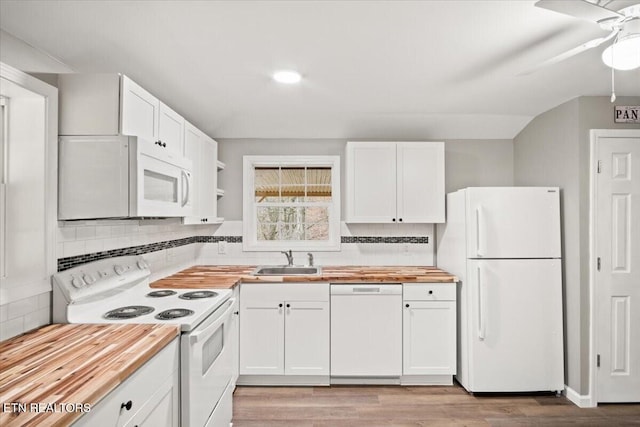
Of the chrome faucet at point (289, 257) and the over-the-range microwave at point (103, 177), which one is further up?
the over-the-range microwave at point (103, 177)

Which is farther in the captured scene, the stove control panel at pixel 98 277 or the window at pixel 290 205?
the window at pixel 290 205

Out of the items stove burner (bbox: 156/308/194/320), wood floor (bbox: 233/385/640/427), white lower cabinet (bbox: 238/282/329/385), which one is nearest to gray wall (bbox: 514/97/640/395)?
wood floor (bbox: 233/385/640/427)

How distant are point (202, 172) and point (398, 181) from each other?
1767 mm

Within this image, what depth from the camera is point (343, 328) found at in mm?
3158

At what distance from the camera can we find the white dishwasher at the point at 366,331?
124 inches

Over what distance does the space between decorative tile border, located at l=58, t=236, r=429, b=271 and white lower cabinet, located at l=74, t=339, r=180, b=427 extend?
787mm

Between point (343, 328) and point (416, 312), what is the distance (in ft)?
2.05

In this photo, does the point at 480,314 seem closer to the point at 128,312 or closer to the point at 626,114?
the point at 626,114

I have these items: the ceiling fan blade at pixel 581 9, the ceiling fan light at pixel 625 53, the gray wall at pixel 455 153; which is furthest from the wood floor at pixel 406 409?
the ceiling fan blade at pixel 581 9

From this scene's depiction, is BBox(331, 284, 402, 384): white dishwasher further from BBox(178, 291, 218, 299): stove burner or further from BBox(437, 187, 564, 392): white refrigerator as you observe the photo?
BBox(178, 291, 218, 299): stove burner

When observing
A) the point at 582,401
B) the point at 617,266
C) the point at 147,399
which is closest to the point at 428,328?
the point at 582,401

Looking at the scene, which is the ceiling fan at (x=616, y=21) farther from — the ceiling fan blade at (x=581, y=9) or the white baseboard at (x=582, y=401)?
the white baseboard at (x=582, y=401)

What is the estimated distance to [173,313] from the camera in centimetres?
196

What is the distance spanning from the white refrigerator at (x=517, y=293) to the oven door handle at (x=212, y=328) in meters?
1.89
